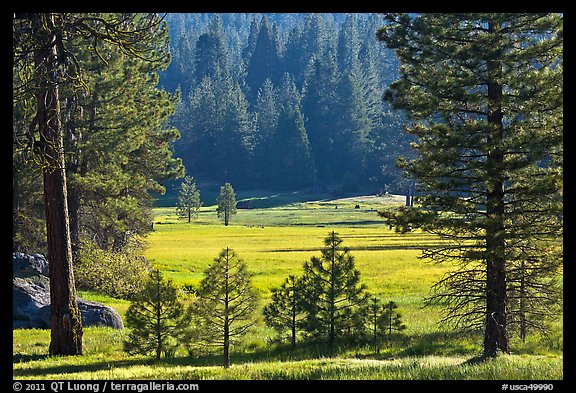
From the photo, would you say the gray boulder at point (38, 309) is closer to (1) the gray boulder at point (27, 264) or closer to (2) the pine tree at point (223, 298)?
(1) the gray boulder at point (27, 264)

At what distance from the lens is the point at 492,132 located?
15.3m

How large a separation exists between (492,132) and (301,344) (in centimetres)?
760

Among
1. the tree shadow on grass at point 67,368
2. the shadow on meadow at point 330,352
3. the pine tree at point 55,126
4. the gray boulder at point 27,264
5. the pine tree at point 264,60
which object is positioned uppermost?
Result: the pine tree at point 264,60

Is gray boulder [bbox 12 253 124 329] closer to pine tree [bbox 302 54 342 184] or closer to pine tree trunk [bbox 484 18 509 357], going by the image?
pine tree trunk [bbox 484 18 509 357]

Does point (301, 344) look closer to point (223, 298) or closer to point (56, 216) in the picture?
point (223, 298)

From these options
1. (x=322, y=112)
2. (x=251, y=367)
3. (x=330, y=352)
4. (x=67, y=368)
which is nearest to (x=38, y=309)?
(x=67, y=368)

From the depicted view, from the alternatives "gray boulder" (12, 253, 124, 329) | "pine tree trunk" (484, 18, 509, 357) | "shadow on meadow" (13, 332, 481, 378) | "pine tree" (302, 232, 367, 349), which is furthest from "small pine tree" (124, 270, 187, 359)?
"pine tree trunk" (484, 18, 509, 357)

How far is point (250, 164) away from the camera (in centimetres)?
14425

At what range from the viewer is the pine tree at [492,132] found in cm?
1516

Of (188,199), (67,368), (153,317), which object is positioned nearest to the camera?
(67,368)

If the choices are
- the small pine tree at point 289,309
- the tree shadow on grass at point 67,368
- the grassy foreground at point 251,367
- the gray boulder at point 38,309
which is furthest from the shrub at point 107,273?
the tree shadow on grass at point 67,368

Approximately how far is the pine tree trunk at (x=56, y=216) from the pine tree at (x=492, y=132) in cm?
780

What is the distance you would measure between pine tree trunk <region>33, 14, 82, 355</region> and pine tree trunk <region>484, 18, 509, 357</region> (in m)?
9.28
